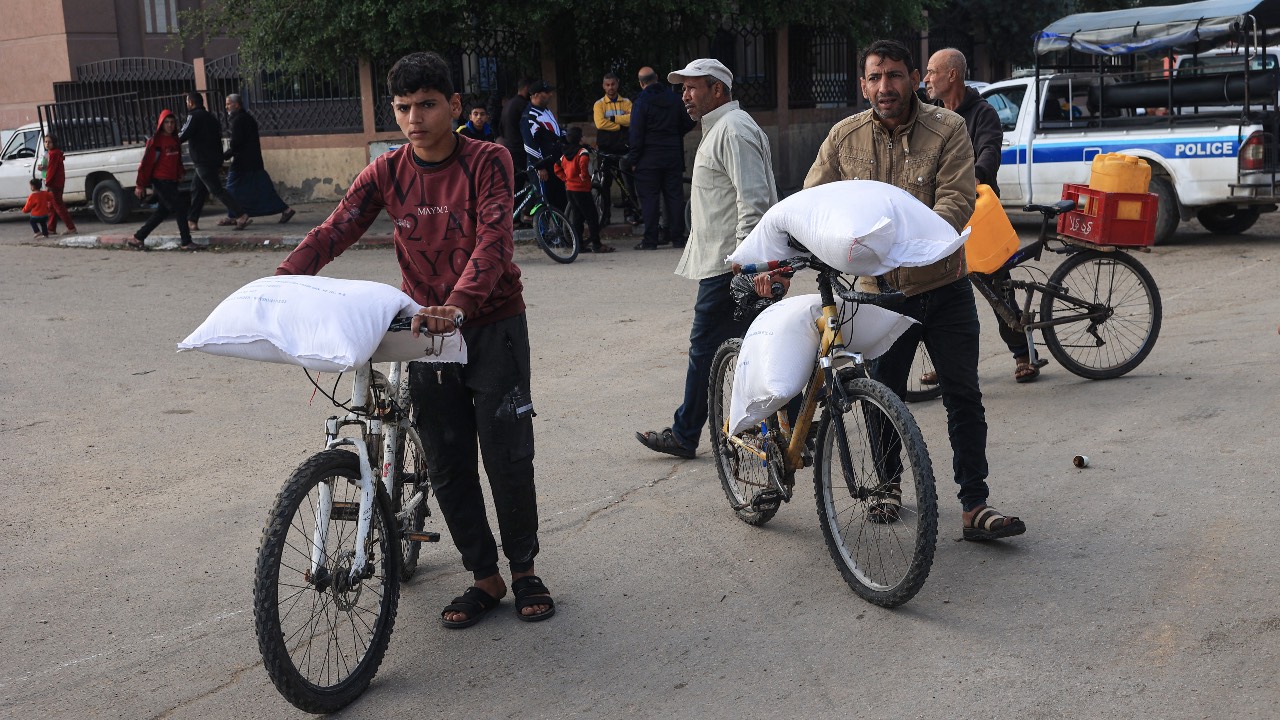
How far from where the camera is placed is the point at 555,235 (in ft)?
44.6

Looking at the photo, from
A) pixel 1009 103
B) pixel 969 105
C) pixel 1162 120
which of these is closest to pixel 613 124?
pixel 1009 103

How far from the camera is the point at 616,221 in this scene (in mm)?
17219

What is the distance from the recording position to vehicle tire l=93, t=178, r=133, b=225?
783 inches

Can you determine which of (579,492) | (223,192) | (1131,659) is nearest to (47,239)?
(223,192)

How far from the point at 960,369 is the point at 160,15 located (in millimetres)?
Answer: 28356

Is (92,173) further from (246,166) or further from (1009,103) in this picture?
(1009,103)

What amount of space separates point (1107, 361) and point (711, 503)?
331cm

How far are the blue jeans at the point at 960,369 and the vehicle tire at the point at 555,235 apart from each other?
8.89 m

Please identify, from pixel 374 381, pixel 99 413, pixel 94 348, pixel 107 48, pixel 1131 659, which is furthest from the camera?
pixel 107 48

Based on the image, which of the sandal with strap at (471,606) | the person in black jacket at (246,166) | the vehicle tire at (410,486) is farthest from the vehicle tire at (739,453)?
the person in black jacket at (246,166)

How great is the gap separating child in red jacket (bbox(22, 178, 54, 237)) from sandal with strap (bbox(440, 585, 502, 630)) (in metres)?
15.9

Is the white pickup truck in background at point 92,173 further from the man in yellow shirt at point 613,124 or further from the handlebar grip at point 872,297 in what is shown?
the handlebar grip at point 872,297

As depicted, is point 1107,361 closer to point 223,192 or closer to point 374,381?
point 374,381

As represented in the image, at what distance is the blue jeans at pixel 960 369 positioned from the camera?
480cm
